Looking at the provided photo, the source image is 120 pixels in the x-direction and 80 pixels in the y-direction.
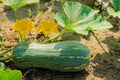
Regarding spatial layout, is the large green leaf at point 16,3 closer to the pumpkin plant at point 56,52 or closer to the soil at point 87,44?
the pumpkin plant at point 56,52

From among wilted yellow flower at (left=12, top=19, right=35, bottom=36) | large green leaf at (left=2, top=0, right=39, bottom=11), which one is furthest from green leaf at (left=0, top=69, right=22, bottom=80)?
large green leaf at (left=2, top=0, right=39, bottom=11)

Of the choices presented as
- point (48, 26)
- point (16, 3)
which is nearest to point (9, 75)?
point (48, 26)

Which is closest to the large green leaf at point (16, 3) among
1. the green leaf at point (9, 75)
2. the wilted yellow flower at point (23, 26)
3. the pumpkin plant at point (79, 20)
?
the wilted yellow flower at point (23, 26)

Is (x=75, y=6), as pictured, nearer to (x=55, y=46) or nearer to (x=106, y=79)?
(x=55, y=46)

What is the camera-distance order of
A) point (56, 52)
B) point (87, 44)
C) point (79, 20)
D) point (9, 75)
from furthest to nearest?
1. point (87, 44)
2. point (79, 20)
3. point (56, 52)
4. point (9, 75)

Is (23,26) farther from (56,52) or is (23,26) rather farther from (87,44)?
(87,44)

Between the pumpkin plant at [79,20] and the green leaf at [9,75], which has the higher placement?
the pumpkin plant at [79,20]

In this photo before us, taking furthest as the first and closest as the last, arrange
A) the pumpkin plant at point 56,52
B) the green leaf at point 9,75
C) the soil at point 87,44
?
the soil at point 87,44
the pumpkin plant at point 56,52
the green leaf at point 9,75
